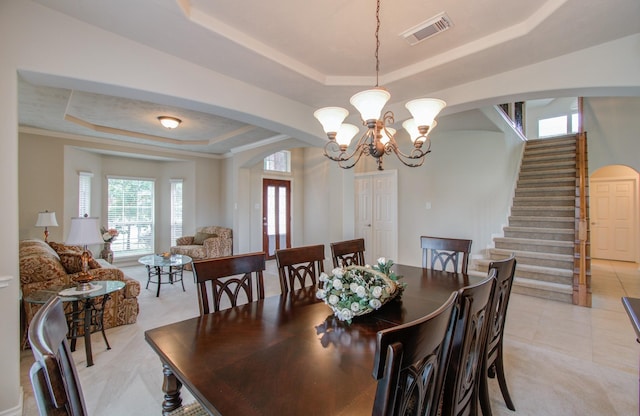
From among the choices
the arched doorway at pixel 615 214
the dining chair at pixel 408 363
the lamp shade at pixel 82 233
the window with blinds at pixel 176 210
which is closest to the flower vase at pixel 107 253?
the window with blinds at pixel 176 210

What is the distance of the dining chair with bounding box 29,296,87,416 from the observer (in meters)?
0.56

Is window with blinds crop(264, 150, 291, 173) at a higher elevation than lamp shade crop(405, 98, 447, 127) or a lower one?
higher

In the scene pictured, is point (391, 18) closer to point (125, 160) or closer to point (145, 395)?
point (145, 395)

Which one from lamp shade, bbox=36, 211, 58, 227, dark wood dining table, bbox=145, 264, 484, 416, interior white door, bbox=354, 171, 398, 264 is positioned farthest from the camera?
interior white door, bbox=354, 171, 398, 264

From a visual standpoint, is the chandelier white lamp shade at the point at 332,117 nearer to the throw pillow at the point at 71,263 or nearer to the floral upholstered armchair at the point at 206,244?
the throw pillow at the point at 71,263

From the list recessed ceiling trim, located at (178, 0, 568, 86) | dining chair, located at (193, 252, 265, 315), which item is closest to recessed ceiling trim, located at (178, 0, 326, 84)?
recessed ceiling trim, located at (178, 0, 568, 86)

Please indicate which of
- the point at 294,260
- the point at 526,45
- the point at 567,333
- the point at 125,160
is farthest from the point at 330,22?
the point at 125,160

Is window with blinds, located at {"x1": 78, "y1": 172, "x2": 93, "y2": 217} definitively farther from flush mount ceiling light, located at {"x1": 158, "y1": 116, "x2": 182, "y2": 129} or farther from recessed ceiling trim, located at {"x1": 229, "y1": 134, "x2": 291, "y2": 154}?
recessed ceiling trim, located at {"x1": 229, "y1": 134, "x2": 291, "y2": 154}

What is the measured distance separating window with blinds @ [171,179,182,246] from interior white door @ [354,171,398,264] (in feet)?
14.0

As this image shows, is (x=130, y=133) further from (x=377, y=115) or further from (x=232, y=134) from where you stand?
(x=377, y=115)

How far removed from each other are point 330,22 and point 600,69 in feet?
7.07

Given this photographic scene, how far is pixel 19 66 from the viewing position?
5.81ft

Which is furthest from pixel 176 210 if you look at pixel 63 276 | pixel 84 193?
pixel 63 276

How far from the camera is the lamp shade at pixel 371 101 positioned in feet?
5.78
